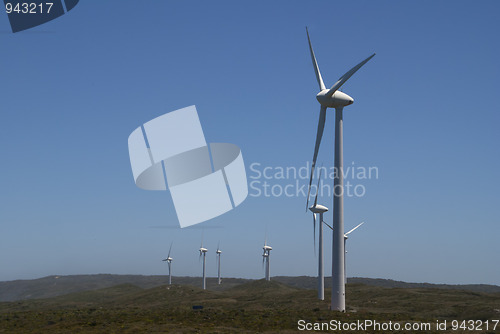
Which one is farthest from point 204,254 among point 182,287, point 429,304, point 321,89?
point 321,89

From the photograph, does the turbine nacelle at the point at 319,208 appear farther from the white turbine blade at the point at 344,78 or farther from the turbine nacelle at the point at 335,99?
the white turbine blade at the point at 344,78

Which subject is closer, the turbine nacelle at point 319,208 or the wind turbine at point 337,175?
the wind turbine at point 337,175

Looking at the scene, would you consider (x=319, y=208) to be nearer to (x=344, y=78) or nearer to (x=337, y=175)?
(x=337, y=175)

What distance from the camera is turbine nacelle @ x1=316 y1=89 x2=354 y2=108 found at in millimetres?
66750

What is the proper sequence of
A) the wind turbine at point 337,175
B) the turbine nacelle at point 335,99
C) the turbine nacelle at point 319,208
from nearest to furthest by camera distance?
the wind turbine at point 337,175, the turbine nacelle at point 335,99, the turbine nacelle at point 319,208

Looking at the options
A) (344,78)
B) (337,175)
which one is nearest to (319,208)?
(337,175)

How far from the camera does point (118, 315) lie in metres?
72.8

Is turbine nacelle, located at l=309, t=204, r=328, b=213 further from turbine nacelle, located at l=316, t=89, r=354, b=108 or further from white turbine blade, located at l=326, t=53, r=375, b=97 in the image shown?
white turbine blade, located at l=326, t=53, r=375, b=97

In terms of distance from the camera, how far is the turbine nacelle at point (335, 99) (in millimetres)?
66750

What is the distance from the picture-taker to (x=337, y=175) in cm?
6456

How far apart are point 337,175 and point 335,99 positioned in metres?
9.96

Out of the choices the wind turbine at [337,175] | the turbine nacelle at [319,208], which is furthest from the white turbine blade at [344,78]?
the turbine nacelle at [319,208]

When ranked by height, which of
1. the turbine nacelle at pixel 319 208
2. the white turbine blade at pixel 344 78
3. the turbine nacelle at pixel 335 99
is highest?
the white turbine blade at pixel 344 78

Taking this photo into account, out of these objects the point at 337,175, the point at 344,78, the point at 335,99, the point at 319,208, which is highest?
the point at 344,78
